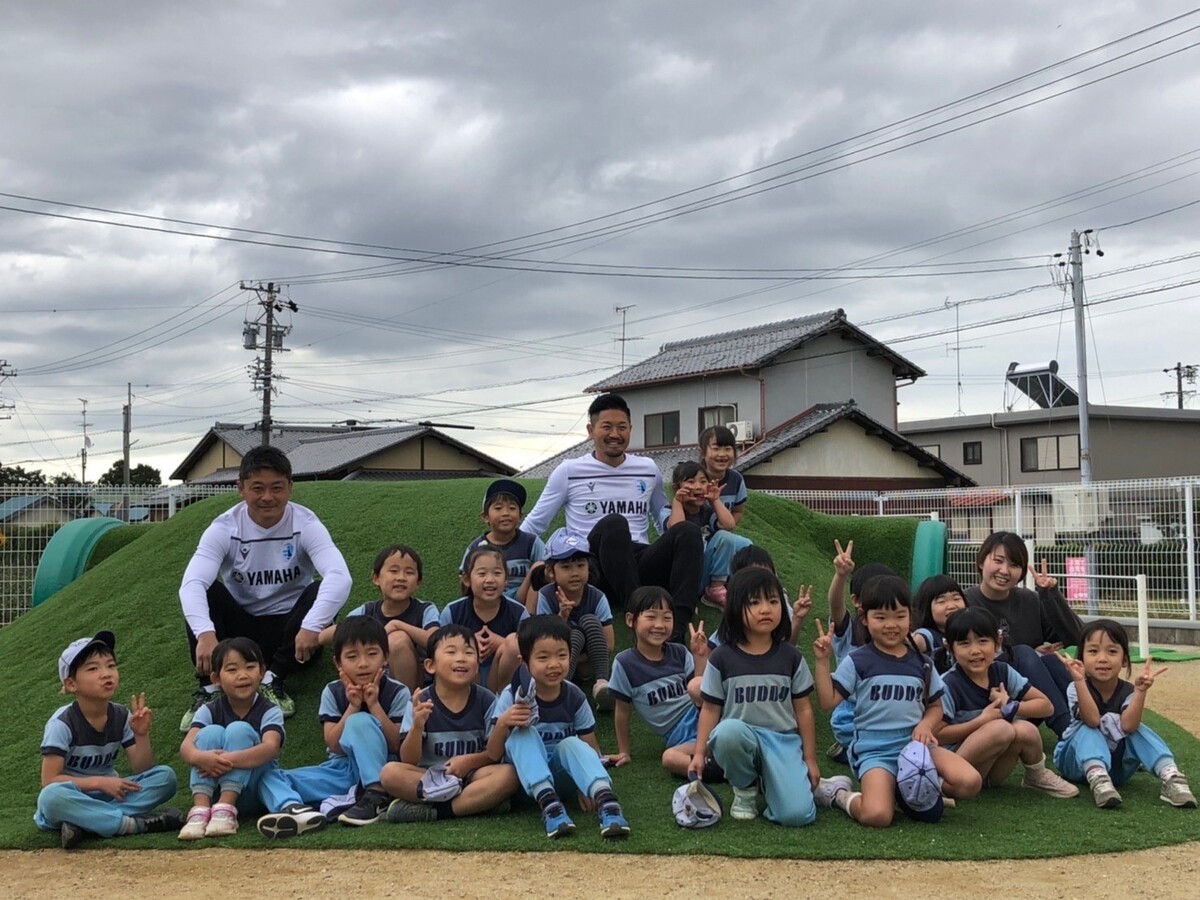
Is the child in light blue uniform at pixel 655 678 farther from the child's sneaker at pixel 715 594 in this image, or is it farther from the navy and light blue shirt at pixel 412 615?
the child's sneaker at pixel 715 594

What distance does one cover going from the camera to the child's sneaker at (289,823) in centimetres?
429

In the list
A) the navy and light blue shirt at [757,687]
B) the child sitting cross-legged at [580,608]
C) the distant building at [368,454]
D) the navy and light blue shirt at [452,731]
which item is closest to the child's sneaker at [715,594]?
the child sitting cross-legged at [580,608]

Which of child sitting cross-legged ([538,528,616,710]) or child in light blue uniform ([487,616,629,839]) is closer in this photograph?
child in light blue uniform ([487,616,629,839])

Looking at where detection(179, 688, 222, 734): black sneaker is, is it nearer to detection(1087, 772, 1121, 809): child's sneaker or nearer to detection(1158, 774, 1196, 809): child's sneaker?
detection(1087, 772, 1121, 809): child's sneaker

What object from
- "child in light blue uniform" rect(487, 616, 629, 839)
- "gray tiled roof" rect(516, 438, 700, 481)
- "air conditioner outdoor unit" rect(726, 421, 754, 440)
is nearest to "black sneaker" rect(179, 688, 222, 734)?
"child in light blue uniform" rect(487, 616, 629, 839)

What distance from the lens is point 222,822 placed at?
171 inches

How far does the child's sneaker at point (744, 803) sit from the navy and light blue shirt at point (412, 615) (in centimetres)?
164

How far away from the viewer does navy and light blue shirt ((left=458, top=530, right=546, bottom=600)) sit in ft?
19.0

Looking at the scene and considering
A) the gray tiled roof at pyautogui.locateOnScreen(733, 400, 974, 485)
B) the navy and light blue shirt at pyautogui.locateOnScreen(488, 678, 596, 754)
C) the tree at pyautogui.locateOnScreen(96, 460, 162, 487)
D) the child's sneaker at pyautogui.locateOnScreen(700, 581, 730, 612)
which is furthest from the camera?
the tree at pyautogui.locateOnScreen(96, 460, 162, 487)

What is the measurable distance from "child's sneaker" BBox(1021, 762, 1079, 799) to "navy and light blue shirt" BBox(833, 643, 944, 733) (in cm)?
70

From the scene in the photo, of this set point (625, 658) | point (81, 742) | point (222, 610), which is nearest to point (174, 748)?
Result: point (222, 610)

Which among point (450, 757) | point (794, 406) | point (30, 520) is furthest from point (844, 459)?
point (450, 757)

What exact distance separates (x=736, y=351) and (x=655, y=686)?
18602mm

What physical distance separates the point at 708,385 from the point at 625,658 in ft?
59.2
